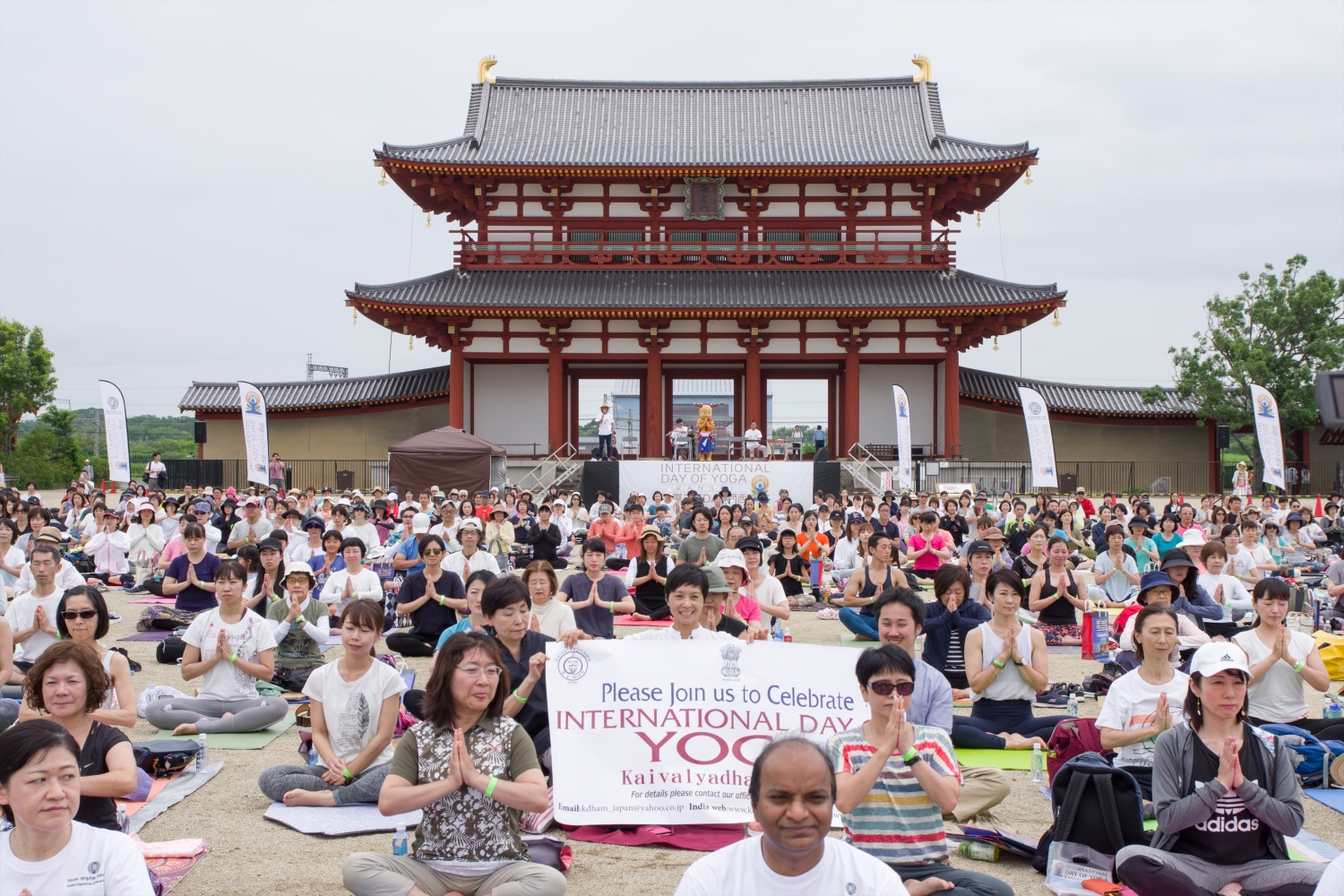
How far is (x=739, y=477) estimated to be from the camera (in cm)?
2328

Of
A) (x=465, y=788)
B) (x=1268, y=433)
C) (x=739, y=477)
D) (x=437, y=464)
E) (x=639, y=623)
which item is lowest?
(x=639, y=623)

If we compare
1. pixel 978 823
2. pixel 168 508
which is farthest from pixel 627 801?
pixel 168 508

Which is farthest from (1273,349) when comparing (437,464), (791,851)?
(791,851)

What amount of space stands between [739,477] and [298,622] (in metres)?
15.4

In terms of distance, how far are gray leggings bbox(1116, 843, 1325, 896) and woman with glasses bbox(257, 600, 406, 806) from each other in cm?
372

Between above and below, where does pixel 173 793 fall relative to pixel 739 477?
below

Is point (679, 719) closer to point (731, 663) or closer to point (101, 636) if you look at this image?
point (731, 663)

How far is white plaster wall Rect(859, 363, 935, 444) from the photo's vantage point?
2959 centimetres

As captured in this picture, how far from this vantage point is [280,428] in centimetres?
3275

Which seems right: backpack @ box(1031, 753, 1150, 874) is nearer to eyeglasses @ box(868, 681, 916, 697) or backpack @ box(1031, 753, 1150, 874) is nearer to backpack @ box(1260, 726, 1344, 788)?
eyeglasses @ box(868, 681, 916, 697)

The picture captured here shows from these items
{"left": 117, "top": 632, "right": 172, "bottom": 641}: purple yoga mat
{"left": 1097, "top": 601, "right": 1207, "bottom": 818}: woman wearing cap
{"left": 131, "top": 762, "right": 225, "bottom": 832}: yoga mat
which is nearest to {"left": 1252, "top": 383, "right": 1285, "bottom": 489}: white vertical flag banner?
{"left": 1097, "top": 601, "right": 1207, "bottom": 818}: woman wearing cap

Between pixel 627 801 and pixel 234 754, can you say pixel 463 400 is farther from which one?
pixel 627 801

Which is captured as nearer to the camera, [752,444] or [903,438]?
[903,438]

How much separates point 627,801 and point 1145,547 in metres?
9.18
